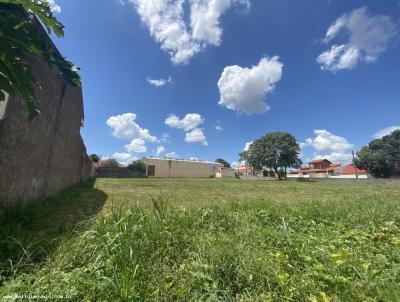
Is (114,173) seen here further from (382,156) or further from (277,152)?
(382,156)

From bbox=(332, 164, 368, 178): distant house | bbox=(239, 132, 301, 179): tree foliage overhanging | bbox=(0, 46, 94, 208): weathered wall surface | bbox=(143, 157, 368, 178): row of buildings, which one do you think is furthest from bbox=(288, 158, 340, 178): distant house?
bbox=(0, 46, 94, 208): weathered wall surface

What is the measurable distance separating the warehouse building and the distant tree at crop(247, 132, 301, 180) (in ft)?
49.7

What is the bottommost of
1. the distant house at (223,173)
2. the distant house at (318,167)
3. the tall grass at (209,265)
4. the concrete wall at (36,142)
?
the tall grass at (209,265)

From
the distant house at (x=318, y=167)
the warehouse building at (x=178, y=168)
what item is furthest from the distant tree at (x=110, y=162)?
the distant house at (x=318, y=167)

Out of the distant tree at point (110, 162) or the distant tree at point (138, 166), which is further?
the distant tree at point (110, 162)

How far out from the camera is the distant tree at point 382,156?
1687 inches

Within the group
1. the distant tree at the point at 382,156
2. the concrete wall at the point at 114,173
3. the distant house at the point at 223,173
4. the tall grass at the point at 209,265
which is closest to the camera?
the tall grass at the point at 209,265

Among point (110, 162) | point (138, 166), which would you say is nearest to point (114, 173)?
point (138, 166)

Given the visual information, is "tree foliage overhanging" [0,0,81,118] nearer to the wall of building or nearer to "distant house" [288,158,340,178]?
the wall of building

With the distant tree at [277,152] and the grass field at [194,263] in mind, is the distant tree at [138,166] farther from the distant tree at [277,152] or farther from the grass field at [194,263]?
the grass field at [194,263]

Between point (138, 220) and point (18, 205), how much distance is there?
11.7 ft

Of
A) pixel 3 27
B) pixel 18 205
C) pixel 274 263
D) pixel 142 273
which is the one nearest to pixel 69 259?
pixel 142 273

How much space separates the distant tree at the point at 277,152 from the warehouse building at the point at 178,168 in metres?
15.1

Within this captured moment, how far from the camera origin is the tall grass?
2.26 meters
